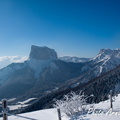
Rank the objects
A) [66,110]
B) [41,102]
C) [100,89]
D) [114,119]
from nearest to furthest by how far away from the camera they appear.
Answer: [114,119]
[66,110]
[100,89]
[41,102]

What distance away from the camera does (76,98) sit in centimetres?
1897

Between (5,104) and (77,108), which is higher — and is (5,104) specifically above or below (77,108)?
above

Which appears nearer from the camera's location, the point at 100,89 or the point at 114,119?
the point at 114,119

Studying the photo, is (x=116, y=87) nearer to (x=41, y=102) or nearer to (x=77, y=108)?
(x=41, y=102)

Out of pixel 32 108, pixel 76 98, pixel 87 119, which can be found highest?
pixel 76 98

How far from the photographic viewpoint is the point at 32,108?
103 metres

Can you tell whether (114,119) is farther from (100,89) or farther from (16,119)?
(100,89)

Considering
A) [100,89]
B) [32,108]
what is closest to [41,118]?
[100,89]

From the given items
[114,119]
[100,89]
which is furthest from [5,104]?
[100,89]

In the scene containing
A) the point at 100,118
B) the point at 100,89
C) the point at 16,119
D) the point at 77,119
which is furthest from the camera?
the point at 100,89

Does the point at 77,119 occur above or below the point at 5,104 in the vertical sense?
below

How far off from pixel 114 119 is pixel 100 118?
51.8 inches

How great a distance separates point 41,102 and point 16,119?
92.3 meters

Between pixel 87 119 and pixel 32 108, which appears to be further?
pixel 32 108
